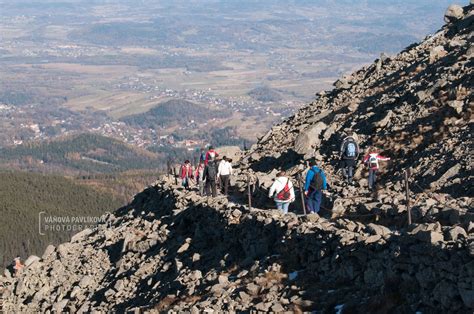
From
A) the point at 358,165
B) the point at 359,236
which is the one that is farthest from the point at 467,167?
the point at 359,236

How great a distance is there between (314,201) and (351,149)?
5.10m

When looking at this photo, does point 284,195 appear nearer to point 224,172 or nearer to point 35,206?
point 224,172

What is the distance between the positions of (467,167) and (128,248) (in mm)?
13390

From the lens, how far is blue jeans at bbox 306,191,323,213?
2516cm

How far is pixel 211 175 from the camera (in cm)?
3117

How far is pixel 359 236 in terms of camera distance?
17.9 metres

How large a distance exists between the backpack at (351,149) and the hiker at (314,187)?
4571 mm

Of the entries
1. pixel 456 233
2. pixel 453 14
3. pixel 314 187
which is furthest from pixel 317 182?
pixel 453 14

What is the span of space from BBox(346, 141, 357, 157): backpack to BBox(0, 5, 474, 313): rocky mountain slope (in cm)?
145

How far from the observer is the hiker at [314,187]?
24.9 m

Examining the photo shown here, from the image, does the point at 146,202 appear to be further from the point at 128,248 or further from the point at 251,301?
the point at 251,301

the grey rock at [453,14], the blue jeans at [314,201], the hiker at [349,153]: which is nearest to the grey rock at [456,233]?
the blue jeans at [314,201]

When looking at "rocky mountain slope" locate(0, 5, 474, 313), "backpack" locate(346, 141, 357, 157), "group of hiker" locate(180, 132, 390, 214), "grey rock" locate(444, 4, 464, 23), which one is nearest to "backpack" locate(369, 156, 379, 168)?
"group of hiker" locate(180, 132, 390, 214)

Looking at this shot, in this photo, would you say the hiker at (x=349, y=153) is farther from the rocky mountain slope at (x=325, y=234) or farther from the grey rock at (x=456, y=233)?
the grey rock at (x=456, y=233)
